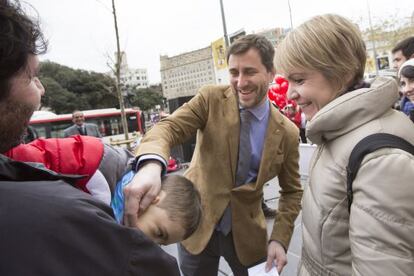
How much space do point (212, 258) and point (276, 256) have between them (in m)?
0.41

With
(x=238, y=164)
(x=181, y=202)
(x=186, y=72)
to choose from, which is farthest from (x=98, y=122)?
(x=186, y=72)

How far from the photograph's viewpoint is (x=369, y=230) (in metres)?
0.93

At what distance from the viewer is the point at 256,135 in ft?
6.84

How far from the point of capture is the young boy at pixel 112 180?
98 cm

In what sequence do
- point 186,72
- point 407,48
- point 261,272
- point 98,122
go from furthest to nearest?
point 186,72 < point 98,122 < point 407,48 < point 261,272

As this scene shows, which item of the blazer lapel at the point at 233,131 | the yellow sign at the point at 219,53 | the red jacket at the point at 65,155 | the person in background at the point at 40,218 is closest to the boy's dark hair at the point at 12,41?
the person in background at the point at 40,218

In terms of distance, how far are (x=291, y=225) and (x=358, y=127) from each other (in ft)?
3.74

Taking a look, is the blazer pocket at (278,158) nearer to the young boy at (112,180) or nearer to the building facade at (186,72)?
the young boy at (112,180)

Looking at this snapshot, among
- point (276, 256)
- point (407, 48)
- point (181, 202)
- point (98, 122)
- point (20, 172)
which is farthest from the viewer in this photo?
point (98, 122)

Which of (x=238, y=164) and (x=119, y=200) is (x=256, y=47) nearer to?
(x=238, y=164)

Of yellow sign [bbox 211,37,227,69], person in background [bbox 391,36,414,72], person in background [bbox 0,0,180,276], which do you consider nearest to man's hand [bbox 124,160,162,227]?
person in background [bbox 0,0,180,276]

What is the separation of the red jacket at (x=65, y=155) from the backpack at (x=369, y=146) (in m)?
0.71

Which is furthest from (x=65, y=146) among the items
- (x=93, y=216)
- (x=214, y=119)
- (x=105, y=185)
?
(x=214, y=119)

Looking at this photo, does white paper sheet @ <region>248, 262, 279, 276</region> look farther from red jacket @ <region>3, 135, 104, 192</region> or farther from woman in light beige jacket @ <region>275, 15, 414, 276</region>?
red jacket @ <region>3, 135, 104, 192</region>
